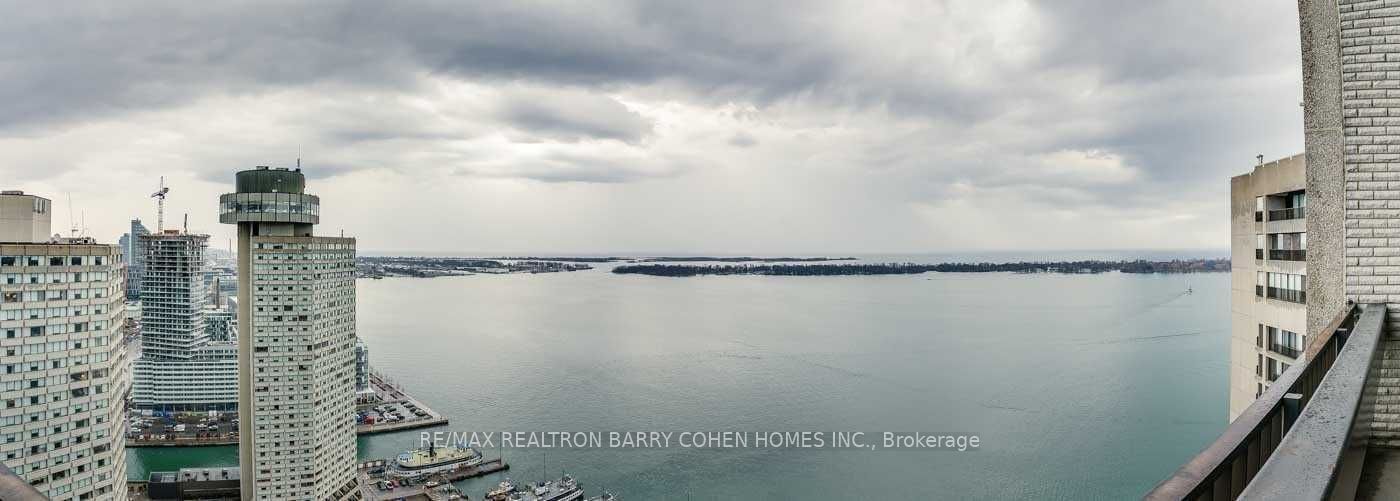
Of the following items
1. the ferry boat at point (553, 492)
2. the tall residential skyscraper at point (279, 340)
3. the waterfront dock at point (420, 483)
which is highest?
the tall residential skyscraper at point (279, 340)

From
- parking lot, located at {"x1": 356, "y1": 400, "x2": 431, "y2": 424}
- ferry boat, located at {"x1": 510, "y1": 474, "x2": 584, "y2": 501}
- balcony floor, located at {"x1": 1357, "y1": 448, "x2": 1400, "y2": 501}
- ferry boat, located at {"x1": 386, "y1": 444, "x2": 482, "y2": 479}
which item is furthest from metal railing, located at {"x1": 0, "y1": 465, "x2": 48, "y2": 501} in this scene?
parking lot, located at {"x1": 356, "y1": 400, "x2": 431, "y2": 424}

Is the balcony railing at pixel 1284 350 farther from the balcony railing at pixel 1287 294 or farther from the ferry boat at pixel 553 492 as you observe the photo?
the ferry boat at pixel 553 492

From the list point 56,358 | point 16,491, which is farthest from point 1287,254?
point 56,358

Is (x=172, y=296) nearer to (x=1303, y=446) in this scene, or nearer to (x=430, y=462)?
(x=430, y=462)

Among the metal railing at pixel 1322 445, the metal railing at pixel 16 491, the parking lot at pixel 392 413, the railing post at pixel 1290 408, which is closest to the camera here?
the metal railing at pixel 1322 445

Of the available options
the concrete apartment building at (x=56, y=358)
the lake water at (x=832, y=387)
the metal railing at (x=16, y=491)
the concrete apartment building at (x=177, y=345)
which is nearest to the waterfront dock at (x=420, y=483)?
the lake water at (x=832, y=387)

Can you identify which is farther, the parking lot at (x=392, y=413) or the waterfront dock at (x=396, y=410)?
the parking lot at (x=392, y=413)
